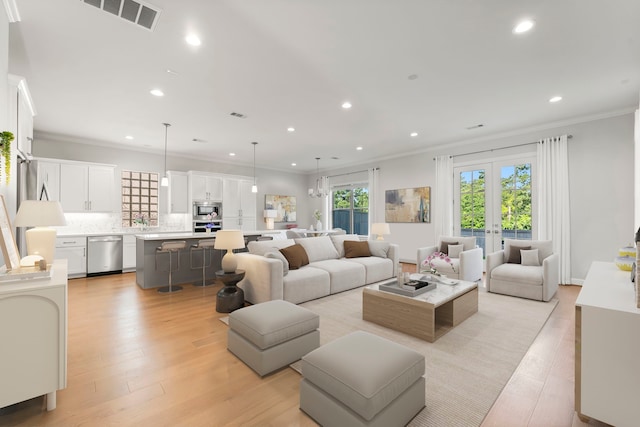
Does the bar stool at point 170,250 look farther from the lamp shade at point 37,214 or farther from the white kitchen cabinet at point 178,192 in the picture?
the white kitchen cabinet at point 178,192

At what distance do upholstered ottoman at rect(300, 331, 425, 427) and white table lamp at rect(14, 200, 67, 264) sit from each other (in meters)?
2.41

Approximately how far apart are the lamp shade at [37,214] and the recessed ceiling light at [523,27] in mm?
4237

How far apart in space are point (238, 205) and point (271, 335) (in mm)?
6501

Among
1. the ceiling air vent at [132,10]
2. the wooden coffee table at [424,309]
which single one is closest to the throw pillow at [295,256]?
the wooden coffee table at [424,309]

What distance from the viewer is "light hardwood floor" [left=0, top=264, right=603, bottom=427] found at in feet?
5.79

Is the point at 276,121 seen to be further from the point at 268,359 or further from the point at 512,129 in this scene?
the point at 512,129

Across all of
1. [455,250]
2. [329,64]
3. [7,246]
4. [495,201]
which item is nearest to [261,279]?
[7,246]

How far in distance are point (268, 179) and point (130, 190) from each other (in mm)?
3935

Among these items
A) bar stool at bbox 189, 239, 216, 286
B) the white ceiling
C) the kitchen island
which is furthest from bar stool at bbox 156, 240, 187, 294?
the white ceiling

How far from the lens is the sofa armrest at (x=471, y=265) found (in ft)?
15.5

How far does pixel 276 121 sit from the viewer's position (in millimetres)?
5102

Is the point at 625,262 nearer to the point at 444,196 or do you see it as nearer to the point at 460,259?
the point at 460,259

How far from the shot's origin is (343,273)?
4500 millimetres

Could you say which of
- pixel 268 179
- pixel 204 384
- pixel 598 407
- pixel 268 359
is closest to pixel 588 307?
pixel 598 407
